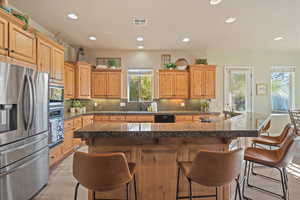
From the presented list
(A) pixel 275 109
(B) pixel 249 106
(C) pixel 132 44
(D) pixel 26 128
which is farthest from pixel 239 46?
(D) pixel 26 128

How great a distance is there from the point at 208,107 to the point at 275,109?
2505 mm

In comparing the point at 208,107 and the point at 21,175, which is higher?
the point at 208,107

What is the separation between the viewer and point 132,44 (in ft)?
16.7

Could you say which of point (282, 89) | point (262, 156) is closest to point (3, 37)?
point (262, 156)

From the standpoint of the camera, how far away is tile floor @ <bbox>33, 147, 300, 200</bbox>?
2.35 metres

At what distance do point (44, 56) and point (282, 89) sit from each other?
705cm

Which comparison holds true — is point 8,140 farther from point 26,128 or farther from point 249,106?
point 249,106

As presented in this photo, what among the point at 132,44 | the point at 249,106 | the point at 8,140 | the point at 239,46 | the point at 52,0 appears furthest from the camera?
the point at 249,106

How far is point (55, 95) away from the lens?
10.3ft

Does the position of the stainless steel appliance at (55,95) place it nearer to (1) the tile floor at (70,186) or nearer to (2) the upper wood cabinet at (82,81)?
(1) the tile floor at (70,186)

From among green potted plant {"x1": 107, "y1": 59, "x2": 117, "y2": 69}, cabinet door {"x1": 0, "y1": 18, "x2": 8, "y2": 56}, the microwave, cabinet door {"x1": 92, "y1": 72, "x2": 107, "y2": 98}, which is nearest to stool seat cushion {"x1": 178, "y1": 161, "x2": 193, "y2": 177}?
cabinet door {"x1": 0, "y1": 18, "x2": 8, "y2": 56}

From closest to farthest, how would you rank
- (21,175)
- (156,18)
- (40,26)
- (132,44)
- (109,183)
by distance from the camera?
1. (109,183)
2. (21,175)
3. (156,18)
4. (40,26)
5. (132,44)

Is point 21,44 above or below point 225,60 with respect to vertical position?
below

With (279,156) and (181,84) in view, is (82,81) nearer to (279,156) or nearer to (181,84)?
(181,84)
